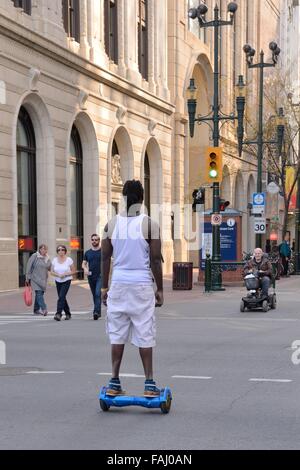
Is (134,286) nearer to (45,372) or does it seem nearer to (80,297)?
(45,372)

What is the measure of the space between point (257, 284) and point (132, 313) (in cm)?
1069

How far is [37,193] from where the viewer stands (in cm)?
2686

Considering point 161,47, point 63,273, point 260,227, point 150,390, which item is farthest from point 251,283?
point 161,47

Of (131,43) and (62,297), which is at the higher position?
(131,43)

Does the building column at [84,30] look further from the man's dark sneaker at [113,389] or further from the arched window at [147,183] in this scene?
the man's dark sneaker at [113,389]

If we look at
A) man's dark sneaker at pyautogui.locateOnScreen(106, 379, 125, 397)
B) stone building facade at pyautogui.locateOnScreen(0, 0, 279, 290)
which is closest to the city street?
man's dark sneaker at pyautogui.locateOnScreen(106, 379, 125, 397)

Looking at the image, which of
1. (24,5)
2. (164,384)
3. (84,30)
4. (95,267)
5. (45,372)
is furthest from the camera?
(84,30)

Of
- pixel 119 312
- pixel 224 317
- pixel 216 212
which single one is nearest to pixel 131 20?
pixel 216 212

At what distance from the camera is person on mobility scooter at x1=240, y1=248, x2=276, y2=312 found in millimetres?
16875

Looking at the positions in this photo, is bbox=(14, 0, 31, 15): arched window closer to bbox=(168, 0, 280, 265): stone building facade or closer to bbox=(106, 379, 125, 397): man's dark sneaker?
bbox=(168, 0, 280, 265): stone building facade

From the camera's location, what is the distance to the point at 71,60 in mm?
27594

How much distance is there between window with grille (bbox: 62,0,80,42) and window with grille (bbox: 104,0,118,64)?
2.85m

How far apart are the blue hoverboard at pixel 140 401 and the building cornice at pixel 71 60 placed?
1862 centimetres

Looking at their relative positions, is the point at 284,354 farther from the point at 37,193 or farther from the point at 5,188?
the point at 37,193
